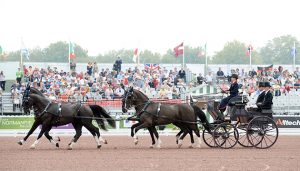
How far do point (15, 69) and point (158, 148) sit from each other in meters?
18.2

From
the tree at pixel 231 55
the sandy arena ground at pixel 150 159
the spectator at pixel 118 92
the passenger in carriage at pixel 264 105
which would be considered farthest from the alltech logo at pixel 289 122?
the tree at pixel 231 55

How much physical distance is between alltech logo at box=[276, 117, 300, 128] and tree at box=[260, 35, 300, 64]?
60165 mm

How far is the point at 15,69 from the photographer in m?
36.0

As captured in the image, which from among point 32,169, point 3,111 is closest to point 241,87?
point 3,111

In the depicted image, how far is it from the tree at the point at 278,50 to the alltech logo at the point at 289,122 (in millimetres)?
60165

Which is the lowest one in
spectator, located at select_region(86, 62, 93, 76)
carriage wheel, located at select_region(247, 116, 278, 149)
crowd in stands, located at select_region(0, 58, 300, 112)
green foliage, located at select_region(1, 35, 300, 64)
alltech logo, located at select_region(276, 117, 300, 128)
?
alltech logo, located at select_region(276, 117, 300, 128)

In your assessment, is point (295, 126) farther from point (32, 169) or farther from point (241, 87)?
point (32, 169)

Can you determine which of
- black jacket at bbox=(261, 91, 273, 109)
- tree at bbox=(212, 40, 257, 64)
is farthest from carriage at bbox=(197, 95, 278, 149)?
tree at bbox=(212, 40, 257, 64)

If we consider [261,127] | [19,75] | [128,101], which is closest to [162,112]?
[128,101]

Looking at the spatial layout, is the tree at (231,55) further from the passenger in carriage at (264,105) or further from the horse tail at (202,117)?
the passenger in carriage at (264,105)

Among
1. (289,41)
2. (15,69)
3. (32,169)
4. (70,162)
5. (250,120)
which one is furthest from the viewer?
(289,41)

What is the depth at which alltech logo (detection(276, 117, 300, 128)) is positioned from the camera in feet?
Result: 97.3

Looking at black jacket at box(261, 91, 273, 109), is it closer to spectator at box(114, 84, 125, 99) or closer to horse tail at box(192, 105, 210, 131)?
horse tail at box(192, 105, 210, 131)

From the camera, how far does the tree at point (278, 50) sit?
92.8 meters
